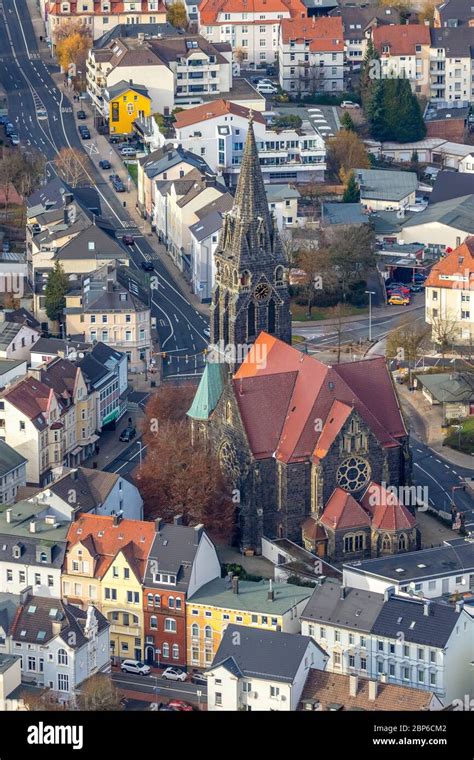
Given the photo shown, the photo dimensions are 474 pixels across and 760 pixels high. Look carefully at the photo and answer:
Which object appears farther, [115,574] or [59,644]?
[115,574]

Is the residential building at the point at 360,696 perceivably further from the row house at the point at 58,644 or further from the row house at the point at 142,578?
the row house at the point at 142,578

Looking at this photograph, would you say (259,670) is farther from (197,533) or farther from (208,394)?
(208,394)

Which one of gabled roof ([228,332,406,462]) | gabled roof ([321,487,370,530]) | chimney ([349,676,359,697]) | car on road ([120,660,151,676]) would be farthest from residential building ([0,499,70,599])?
chimney ([349,676,359,697])

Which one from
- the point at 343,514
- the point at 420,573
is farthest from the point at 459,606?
the point at 343,514
